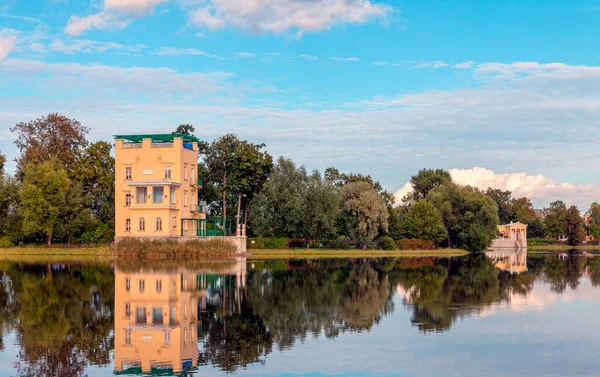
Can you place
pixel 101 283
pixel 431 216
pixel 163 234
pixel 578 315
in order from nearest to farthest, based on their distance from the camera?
pixel 578 315 < pixel 101 283 < pixel 163 234 < pixel 431 216

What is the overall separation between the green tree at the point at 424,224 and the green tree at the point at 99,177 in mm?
28987

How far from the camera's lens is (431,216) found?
69.6 metres

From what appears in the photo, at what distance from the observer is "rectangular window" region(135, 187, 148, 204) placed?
183ft

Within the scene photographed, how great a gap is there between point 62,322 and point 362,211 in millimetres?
47218

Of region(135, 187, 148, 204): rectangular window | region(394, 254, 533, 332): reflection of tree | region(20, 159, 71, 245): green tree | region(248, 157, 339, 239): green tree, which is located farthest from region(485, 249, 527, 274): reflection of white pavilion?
region(20, 159, 71, 245): green tree

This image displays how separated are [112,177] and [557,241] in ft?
229

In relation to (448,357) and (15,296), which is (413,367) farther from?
(15,296)

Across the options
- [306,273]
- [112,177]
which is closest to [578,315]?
[306,273]

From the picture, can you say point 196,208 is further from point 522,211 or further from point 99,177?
point 522,211

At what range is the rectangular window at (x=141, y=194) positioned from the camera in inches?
2191

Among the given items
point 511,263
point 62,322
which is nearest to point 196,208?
point 511,263

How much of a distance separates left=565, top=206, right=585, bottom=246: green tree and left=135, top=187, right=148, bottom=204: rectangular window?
218 feet

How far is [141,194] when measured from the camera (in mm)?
55812

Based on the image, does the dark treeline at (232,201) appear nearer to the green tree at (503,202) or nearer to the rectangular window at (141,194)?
the rectangular window at (141,194)
